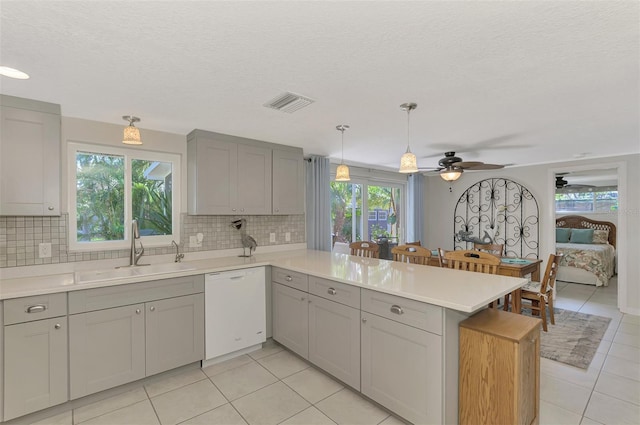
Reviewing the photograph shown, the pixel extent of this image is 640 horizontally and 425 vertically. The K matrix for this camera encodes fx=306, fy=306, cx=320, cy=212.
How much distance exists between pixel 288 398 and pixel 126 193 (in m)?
2.36

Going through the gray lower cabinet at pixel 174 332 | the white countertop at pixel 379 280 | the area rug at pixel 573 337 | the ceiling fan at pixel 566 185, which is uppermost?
the ceiling fan at pixel 566 185

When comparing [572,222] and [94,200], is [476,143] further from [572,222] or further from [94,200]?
[572,222]

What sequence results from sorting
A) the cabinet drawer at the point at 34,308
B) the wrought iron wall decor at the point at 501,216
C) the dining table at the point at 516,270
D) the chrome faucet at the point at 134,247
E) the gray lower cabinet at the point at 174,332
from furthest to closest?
the wrought iron wall decor at the point at 501,216
the dining table at the point at 516,270
the chrome faucet at the point at 134,247
the gray lower cabinet at the point at 174,332
the cabinet drawer at the point at 34,308

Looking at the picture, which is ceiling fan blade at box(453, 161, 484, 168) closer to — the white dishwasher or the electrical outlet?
the white dishwasher

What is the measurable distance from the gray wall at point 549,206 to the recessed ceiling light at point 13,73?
627 centimetres

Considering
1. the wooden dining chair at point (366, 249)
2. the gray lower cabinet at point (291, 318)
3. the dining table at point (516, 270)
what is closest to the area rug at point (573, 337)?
the dining table at point (516, 270)

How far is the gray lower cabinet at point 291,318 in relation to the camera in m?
2.71

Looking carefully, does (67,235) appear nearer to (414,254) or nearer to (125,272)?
(125,272)

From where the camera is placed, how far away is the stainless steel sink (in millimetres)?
2338

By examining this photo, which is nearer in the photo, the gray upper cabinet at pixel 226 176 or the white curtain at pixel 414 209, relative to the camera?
the gray upper cabinet at pixel 226 176

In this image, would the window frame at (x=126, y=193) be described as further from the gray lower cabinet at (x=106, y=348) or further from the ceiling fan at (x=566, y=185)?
the ceiling fan at (x=566, y=185)

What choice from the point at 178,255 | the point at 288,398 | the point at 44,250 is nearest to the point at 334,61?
the point at 288,398

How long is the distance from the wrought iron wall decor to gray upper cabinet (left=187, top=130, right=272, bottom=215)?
11.1 feet

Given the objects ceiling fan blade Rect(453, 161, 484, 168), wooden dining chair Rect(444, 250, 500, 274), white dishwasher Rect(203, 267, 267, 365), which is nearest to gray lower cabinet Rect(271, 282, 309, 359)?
white dishwasher Rect(203, 267, 267, 365)
